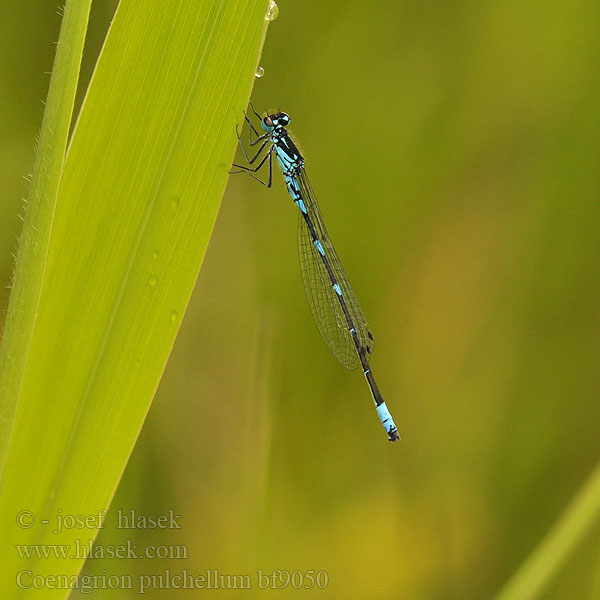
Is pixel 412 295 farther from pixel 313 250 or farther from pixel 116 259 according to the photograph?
pixel 116 259

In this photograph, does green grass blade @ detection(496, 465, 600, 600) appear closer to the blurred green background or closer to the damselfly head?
the blurred green background

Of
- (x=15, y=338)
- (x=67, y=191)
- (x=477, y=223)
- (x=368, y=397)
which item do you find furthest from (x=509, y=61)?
(x=15, y=338)

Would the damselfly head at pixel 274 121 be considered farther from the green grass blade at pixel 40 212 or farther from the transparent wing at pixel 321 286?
the green grass blade at pixel 40 212

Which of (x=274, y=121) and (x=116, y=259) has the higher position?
(x=274, y=121)

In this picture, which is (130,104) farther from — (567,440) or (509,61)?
(567,440)

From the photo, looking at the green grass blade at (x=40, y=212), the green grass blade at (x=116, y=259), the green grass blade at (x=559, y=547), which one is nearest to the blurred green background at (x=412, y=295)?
the green grass blade at (x=559, y=547)

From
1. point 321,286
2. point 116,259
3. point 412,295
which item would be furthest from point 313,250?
point 116,259

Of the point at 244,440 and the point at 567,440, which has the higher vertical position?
the point at 244,440
